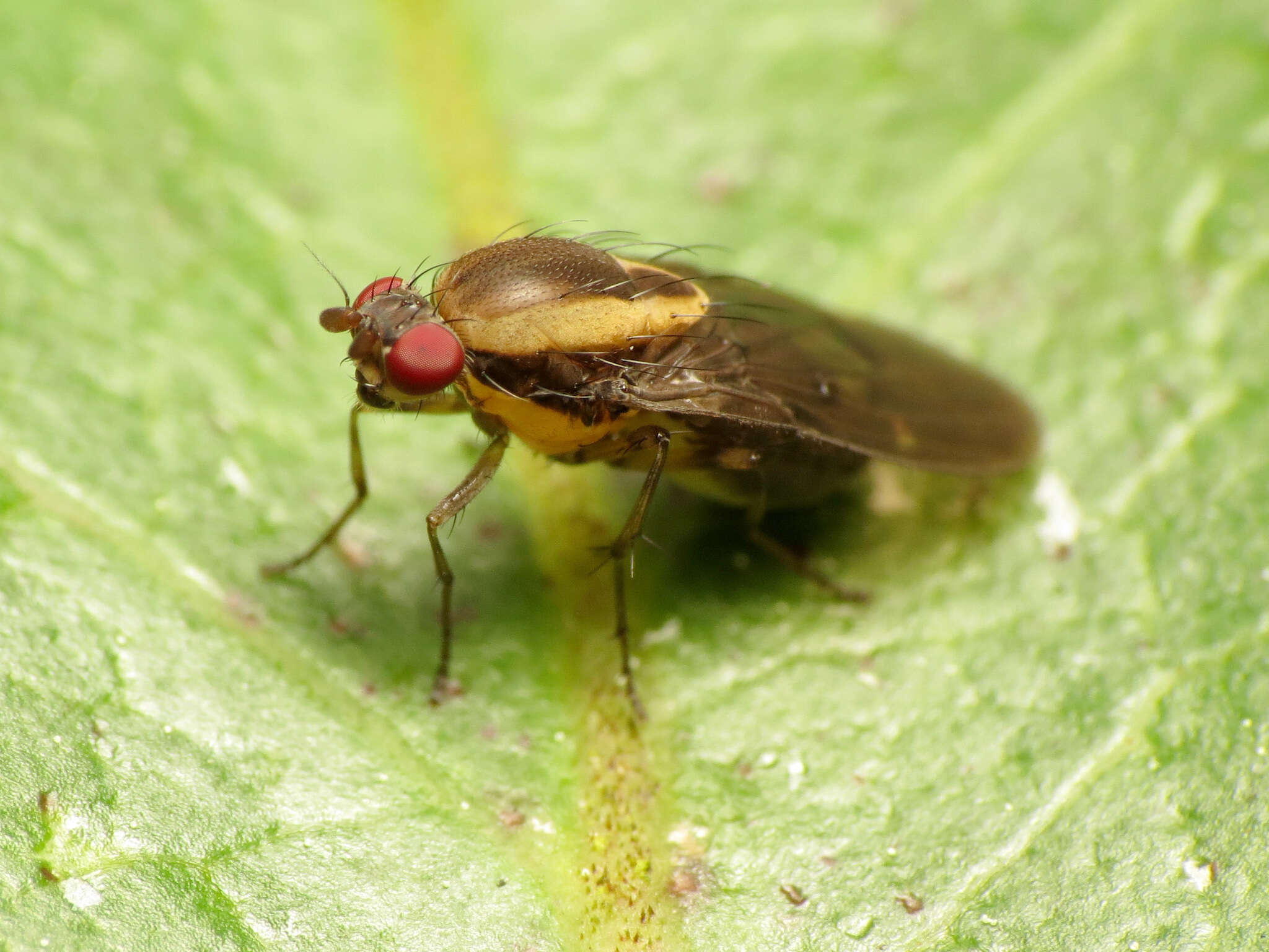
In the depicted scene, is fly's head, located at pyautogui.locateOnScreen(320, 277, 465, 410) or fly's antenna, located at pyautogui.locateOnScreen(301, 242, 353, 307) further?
fly's antenna, located at pyautogui.locateOnScreen(301, 242, 353, 307)

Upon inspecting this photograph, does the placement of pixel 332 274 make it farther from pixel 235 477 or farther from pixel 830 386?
pixel 830 386

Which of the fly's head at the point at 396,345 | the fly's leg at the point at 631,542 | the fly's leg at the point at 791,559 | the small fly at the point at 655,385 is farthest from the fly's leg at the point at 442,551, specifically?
the fly's leg at the point at 791,559

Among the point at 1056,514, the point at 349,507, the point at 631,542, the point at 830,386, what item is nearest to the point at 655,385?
the point at 631,542

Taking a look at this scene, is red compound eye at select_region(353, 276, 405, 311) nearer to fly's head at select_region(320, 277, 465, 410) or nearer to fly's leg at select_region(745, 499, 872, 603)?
fly's head at select_region(320, 277, 465, 410)

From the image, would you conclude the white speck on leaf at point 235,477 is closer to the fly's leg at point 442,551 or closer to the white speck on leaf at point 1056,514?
the fly's leg at point 442,551

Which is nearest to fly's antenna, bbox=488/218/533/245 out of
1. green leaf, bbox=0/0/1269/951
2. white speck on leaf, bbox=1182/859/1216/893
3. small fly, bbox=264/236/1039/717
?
green leaf, bbox=0/0/1269/951
